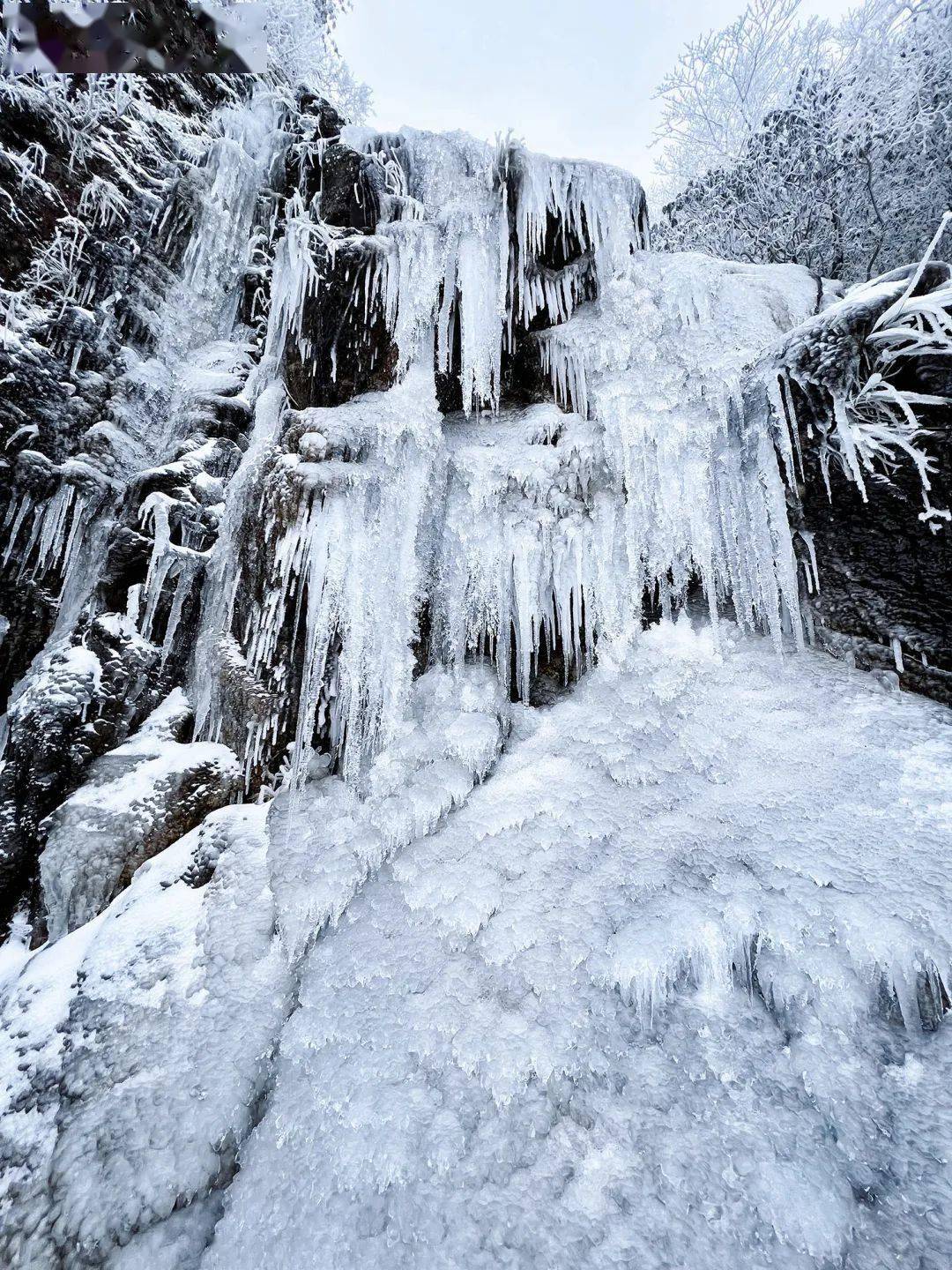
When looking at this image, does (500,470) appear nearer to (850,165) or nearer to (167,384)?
(167,384)

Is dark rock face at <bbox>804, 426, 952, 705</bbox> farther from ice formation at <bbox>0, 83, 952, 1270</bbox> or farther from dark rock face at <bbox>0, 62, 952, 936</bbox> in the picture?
ice formation at <bbox>0, 83, 952, 1270</bbox>

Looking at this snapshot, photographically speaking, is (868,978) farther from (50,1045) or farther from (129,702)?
(129,702)

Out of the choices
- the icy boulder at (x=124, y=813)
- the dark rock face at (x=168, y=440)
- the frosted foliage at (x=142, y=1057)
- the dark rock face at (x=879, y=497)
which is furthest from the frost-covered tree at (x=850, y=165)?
the frosted foliage at (x=142, y=1057)

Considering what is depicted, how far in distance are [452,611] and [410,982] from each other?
2.40 meters

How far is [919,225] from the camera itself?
596 centimetres

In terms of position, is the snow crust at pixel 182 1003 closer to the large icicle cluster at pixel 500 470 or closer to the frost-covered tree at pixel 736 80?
the large icicle cluster at pixel 500 470

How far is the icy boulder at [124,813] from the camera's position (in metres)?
3.38

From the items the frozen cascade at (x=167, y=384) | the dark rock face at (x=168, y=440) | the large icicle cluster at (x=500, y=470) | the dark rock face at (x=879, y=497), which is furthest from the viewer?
the frozen cascade at (x=167, y=384)

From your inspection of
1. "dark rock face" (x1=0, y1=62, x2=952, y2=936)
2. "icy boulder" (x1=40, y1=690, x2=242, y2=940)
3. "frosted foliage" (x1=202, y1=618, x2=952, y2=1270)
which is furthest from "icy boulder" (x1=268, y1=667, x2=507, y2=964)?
"icy boulder" (x1=40, y1=690, x2=242, y2=940)

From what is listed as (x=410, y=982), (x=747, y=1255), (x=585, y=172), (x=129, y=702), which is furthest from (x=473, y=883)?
(x=585, y=172)

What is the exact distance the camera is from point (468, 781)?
3318 millimetres

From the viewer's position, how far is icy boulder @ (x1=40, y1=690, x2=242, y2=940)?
133 inches

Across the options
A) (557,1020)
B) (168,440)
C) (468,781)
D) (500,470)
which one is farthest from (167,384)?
(557,1020)

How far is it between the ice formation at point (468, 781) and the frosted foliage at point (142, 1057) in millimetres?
18
